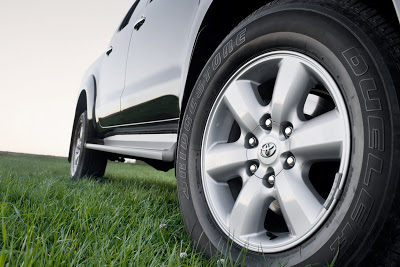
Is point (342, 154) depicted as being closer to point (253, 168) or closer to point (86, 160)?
point (253, 168)

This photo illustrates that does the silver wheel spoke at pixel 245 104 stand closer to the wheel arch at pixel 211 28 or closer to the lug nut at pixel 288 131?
the lug nut at pixel 288 131

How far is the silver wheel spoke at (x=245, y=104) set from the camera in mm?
1419

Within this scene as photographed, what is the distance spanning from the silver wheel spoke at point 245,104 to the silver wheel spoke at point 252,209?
233 mm

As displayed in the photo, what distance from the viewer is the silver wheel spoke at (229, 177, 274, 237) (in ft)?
4.30

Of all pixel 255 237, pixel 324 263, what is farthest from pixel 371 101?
pixel 255 237

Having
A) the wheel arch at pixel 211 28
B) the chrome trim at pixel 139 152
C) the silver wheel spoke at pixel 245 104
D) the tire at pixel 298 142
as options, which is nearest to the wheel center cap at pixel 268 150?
the tire at pixel 298 142

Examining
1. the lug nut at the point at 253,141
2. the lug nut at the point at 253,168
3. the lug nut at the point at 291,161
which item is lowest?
Result: the lug nut at the point at 253,168

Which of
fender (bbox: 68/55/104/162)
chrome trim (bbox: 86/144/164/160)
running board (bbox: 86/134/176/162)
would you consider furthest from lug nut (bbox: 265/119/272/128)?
fender (bbox: 68/55/104/162)

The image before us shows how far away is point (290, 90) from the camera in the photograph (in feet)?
4.24

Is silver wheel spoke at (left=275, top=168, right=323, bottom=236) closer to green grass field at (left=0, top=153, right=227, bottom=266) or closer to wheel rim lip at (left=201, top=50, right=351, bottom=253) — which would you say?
wheel rim lip at (left=201, top=50, right=351, bottom=253)

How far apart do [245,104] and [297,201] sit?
451 mm

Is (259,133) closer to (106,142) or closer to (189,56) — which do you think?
(189,56)

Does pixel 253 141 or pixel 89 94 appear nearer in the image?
pixel 253 141

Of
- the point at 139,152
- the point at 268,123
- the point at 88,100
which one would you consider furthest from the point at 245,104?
the point at 88,100
